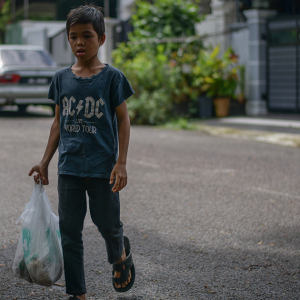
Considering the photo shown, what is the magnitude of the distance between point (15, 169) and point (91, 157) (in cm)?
425

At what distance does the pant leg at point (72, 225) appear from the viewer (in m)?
2.74

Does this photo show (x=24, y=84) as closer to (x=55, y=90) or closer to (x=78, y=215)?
(x=55, y=90)

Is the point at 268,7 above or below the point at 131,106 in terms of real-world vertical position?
above

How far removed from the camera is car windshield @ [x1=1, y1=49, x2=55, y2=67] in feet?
43.3

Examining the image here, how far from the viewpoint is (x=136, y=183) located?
604 centimetres

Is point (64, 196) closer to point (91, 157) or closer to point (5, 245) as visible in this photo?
point (91, 157)

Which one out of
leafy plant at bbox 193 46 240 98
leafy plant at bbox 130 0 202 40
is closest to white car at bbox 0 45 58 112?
leafy plant at bbox 193 46 240 98

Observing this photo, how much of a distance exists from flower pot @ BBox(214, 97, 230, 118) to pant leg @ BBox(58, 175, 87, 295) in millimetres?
10525

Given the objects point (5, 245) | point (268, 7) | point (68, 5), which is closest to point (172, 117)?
point (268, 7)

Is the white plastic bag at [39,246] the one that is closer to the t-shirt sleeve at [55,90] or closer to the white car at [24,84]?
the t-shirt sleeve at [55,90]

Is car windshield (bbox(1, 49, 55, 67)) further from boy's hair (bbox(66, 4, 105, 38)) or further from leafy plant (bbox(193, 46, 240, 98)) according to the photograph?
boy's hair (bbox(66, 4, 105, 38))

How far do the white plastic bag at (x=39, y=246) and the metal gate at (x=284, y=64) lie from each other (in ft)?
37.8

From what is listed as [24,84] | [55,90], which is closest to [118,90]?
[55,90]

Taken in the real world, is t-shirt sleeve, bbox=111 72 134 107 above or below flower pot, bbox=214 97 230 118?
above
